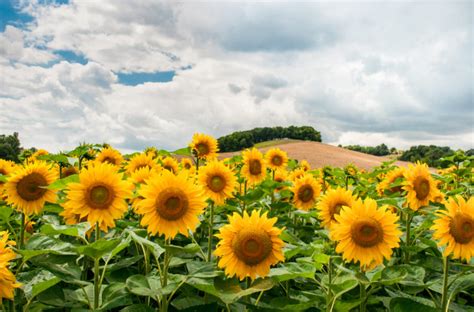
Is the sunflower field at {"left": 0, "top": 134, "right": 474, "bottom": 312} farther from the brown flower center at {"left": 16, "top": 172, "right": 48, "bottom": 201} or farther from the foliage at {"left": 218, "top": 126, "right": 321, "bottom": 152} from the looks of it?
the foliage at {"left": 218, "top": 126, "right": 321, "bottom": 152}

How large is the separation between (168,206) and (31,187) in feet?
5.94

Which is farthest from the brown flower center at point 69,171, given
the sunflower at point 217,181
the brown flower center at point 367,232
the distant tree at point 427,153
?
the distant tree at point 427,153

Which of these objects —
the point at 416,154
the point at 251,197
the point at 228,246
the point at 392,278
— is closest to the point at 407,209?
the point at 392,278

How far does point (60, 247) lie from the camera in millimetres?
3549

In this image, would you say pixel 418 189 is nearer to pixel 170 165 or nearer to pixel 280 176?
pixel 280 176

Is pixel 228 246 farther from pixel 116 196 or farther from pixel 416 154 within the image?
pixel 416 154

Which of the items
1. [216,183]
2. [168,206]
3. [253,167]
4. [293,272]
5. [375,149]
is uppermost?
[375,149]

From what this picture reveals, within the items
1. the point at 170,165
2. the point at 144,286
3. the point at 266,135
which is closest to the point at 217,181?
the point at 144,286

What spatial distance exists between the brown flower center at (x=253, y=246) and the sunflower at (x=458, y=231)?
1.58 m

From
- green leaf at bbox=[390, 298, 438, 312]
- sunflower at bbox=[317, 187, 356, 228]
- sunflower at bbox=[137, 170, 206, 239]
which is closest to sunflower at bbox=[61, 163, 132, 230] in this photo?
sunflower at bbox=[137, 170, 206, 239]

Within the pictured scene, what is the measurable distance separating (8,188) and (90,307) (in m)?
1.90

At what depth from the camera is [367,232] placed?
3.75 metres

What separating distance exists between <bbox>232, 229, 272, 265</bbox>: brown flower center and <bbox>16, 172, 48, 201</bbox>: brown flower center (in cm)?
232

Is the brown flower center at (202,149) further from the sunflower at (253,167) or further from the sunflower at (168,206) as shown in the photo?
the sunflower at (168,206)
